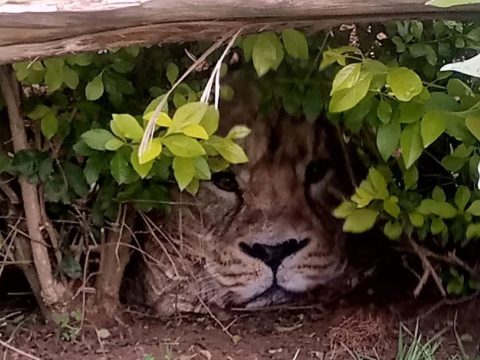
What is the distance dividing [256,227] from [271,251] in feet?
0.19

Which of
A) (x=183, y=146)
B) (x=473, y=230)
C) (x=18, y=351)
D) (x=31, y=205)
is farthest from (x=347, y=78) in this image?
(x=18, y=351)

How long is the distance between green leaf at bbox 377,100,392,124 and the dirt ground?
23.9 inches

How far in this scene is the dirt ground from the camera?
2215mm

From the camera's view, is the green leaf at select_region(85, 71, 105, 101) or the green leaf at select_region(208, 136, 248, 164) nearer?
the green leaf at select_region(208, 136, 248, 164)

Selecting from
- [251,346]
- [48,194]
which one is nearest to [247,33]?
[48,194]

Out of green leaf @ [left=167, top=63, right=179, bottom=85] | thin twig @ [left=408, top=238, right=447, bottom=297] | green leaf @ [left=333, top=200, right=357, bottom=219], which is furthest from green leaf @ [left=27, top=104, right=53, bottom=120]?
thin twig @ [left=408, top=238, right=447, bottom=297]

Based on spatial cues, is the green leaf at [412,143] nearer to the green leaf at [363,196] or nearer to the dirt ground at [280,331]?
the green leaf at [363,196]

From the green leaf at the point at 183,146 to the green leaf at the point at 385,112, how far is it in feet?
1.10

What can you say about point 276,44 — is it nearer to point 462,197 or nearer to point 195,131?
point 195,131

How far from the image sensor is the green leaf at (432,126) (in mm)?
1708

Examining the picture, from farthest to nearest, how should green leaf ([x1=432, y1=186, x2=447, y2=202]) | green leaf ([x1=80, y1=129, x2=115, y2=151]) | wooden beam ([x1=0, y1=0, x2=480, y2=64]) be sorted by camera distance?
1. green leaf ([x1=432, y1=186, x2=447, y2=202])
2. green leaf ([x1=80, y1=129, x2=115, y2=151])
3. wooden beam ([x1=0, y1=0, x2=480, y2=64])

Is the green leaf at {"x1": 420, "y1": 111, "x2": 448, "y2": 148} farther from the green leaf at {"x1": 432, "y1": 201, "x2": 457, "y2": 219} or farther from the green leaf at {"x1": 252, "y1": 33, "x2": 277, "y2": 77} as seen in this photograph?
the green leaf at {"x1": 432, "y1": 201, "x2": 457, "y2": 219}

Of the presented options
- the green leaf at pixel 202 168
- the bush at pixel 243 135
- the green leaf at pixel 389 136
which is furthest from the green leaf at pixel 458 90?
the green leaf at pixel 202 168

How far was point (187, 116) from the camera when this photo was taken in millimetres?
1625
